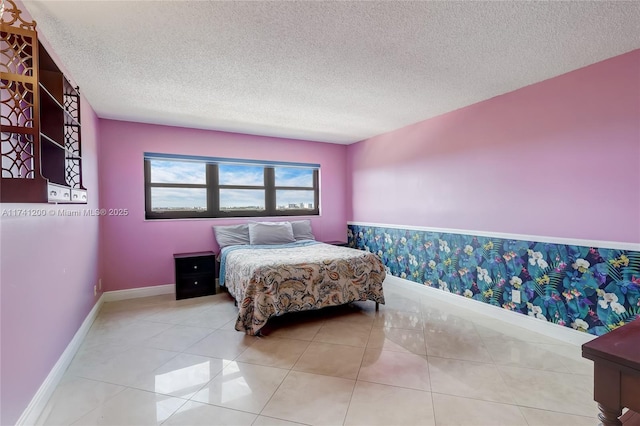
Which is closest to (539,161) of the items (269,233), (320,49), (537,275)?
(537,275)

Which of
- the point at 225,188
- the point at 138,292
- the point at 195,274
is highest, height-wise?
the point at 225,188

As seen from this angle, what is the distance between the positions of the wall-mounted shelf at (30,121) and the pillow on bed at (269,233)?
8.25ft

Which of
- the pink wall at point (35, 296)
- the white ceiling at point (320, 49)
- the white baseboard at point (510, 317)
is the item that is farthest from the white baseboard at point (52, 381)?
the white baseboard at point (510, 317)

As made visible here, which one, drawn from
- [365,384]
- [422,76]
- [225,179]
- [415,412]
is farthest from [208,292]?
[422,76]

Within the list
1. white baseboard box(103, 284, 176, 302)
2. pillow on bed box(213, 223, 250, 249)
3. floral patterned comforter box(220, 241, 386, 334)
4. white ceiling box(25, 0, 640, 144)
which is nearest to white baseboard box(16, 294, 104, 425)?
white baseboard box(103, 284, 176, 302)

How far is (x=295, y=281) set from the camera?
2857 millimetres

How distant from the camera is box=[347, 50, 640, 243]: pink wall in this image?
2225 millimetres

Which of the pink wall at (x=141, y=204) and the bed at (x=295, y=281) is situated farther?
the pink wall at (x=141, y=204)

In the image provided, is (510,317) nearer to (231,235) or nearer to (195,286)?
(231,235)

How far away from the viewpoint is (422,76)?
2.56 metres

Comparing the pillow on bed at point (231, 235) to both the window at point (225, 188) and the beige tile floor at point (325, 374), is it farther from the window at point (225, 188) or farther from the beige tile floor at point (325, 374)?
the beige tile floor at point (325, 374)

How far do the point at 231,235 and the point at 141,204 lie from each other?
1225 mm

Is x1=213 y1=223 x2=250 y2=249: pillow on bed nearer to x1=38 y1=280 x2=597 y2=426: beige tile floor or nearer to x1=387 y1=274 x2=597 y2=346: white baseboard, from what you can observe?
x1=38 y1=280 x2=597 y2=426: beige tile floor

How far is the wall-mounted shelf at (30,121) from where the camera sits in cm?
121
